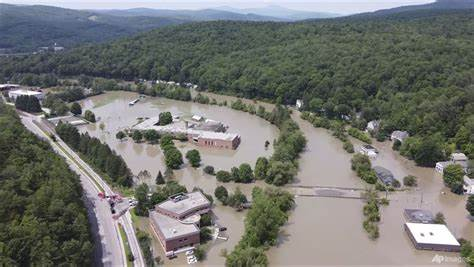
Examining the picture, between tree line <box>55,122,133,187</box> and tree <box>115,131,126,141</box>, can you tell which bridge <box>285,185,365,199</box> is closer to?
tree line <box>55,122,133,187</box>

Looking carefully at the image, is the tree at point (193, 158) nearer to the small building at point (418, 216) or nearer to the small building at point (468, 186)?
the small building at point (418, 216)

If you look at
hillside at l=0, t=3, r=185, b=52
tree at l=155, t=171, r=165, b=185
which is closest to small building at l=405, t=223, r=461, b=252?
tree at l=155, t=171, r=165, b=185

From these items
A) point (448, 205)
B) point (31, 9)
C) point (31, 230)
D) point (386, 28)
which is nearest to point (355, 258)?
point (448, 205)

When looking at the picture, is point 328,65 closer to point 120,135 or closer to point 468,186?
point 120,135

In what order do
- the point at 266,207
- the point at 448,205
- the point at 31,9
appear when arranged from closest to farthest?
1. the point at 266,207
2. the point at 448,205
3. the point at 31,9

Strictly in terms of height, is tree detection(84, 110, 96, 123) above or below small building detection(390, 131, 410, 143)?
below

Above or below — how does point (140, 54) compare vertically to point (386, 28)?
below

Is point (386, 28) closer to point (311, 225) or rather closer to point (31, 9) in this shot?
point (311, 225)
